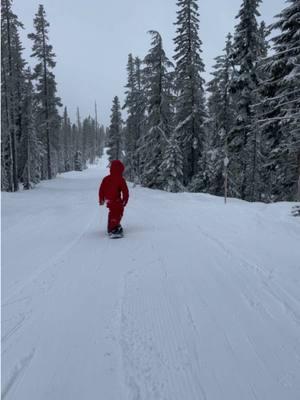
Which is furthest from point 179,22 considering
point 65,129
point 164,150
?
point 65,129

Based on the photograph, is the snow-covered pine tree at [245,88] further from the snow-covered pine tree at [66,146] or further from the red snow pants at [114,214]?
the snow-covered pine tree at [66,146]

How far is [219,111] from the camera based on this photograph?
26203 millimetres

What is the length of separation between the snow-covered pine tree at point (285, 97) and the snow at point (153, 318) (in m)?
5.74

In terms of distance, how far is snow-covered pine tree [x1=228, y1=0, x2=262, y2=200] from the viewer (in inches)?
899

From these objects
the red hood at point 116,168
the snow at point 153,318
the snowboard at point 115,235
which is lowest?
the snow at point 153,318

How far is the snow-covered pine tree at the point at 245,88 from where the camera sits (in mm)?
22828

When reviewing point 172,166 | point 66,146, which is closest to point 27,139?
point 172,166

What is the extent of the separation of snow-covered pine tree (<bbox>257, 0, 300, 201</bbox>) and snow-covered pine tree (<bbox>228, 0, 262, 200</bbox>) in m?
3.86

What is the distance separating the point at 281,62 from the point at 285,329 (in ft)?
42.3

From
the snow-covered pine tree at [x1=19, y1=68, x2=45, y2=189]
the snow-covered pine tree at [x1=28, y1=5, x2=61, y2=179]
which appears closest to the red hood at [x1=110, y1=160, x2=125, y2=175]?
the snow-covered pine tree at [x1=19, y1=68, x2=45, y2=189]

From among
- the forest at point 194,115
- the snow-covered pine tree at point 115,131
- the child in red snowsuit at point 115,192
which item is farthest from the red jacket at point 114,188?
the snow-covered pine tree at point 115,131

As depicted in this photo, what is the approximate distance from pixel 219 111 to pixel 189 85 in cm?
365

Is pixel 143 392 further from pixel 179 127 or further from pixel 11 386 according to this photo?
pixel 179 127

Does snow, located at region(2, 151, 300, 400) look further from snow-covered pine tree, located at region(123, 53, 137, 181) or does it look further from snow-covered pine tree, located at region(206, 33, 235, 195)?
snow-covered pine tree, located at region(123, 53, 137, 181)
